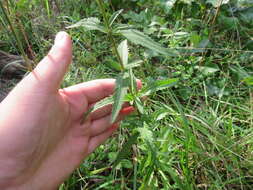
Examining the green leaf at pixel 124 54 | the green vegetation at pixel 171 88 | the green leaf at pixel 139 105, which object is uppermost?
the green leaf at pixel 124 54

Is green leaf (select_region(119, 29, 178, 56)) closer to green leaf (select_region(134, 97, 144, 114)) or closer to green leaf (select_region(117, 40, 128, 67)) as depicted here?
green leaf (select_region(117, 40, 128, 67))

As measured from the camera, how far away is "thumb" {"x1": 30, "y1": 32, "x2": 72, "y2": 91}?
1.41m

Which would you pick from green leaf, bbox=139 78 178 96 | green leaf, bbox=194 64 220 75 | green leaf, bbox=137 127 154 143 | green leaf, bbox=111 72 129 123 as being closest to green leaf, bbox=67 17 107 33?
green leaf, bbox=111 72 129 123

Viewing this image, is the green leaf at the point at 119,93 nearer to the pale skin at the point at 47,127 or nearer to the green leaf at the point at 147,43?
the green leaf at the point at 147,43

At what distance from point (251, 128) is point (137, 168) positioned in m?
0.70

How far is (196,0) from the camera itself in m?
2.40

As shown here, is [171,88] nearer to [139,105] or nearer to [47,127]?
[139,105]

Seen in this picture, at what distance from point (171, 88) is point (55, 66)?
993 mm

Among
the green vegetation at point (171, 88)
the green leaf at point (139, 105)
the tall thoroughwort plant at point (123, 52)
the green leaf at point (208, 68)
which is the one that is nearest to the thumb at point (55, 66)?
the green vegetation at point (171, 88)

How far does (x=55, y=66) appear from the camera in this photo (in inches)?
56.5

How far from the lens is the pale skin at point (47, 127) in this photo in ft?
4.58

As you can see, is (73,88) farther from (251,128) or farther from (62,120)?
(251,128)

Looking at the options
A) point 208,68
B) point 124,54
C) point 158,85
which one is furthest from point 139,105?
point 208,68

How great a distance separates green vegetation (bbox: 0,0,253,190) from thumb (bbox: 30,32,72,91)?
132mm
